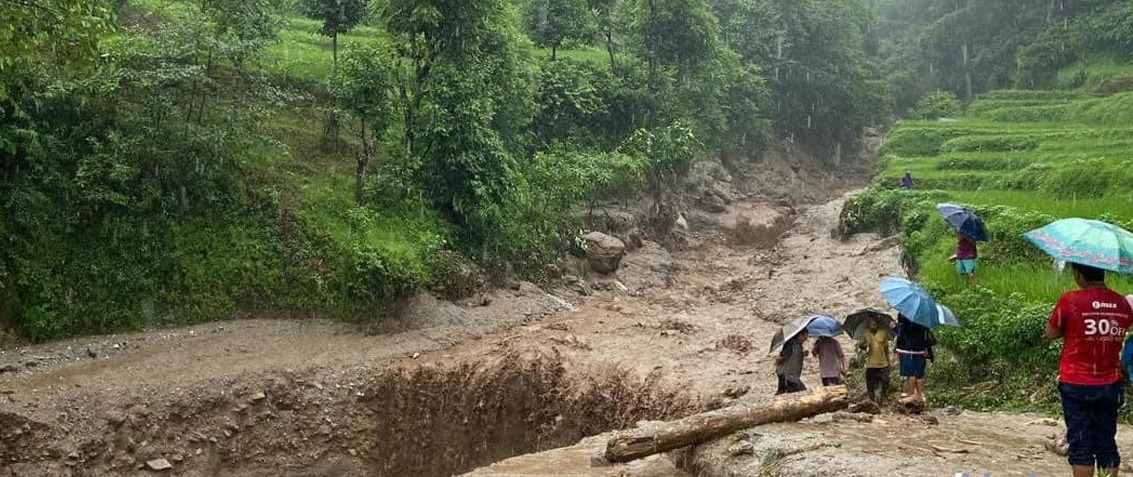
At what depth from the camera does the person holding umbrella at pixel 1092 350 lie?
611 cm

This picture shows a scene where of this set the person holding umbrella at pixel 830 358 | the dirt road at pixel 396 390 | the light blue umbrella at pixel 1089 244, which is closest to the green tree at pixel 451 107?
the dirt road at pixel 396 390

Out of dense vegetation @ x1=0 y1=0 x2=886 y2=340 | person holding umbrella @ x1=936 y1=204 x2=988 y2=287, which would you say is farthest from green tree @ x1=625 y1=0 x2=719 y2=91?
person holding umbrella @ x1=936 y1=204 x2=988 y2=287

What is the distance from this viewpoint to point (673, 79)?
28.8 metres

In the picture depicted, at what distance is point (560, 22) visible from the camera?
92.2 ft

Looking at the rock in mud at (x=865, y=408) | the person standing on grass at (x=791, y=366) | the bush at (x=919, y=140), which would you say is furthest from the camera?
the bush at (x=919, y=140)

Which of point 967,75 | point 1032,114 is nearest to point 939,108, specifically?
point 967,75

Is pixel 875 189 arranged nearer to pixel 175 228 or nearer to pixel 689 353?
pixel 689 353

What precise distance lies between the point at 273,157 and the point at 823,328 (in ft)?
46.0

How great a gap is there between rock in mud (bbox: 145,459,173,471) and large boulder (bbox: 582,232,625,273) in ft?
38.8

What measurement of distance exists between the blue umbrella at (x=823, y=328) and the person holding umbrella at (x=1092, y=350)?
12.7 feet

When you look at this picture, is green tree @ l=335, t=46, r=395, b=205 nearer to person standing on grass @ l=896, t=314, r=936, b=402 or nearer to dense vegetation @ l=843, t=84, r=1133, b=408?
dense vegetation @ l=843, t=84, r=1133, b=408

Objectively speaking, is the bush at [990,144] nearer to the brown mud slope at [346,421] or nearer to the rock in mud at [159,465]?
the brown mud slope at [346,421]

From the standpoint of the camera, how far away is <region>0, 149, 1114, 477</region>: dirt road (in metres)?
12.6

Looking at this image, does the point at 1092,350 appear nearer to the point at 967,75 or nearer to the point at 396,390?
the point at 396,390
